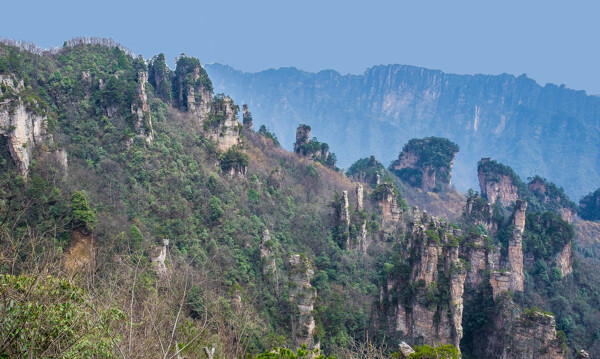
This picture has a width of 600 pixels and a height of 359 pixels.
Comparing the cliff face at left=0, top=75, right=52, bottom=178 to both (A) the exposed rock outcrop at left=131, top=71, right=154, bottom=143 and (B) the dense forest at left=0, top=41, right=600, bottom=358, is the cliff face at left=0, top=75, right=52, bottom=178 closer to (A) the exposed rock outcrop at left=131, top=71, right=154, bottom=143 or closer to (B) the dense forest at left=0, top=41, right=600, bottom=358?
(B) the dense forest at left=0, top=41, right=600, bottom=358

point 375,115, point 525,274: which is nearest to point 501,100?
point 375,115

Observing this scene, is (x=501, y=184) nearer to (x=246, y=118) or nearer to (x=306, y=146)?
(x=306, y=146)

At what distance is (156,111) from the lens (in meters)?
38.9

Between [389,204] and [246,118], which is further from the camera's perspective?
[246,118]

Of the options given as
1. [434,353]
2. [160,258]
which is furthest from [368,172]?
[434,353]

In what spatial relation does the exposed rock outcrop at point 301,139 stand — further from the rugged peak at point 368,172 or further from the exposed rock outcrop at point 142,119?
the exposed rock outcrop at point 142,119

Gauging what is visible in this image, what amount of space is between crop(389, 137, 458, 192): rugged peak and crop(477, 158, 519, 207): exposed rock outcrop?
797cm

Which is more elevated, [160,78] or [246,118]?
[160,78]

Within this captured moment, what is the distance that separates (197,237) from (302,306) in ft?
30.9

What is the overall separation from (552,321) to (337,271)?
1562 centimetres

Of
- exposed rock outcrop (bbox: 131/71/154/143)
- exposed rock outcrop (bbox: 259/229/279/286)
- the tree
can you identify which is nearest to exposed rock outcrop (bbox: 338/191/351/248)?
exposed rock outcrop (bbox: 259/229/279/286)

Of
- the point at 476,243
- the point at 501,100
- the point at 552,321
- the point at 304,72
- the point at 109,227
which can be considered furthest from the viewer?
the point at 304,72

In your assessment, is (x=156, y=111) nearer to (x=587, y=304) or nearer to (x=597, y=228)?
(x=587, y=304)

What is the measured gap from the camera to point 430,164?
215ft
